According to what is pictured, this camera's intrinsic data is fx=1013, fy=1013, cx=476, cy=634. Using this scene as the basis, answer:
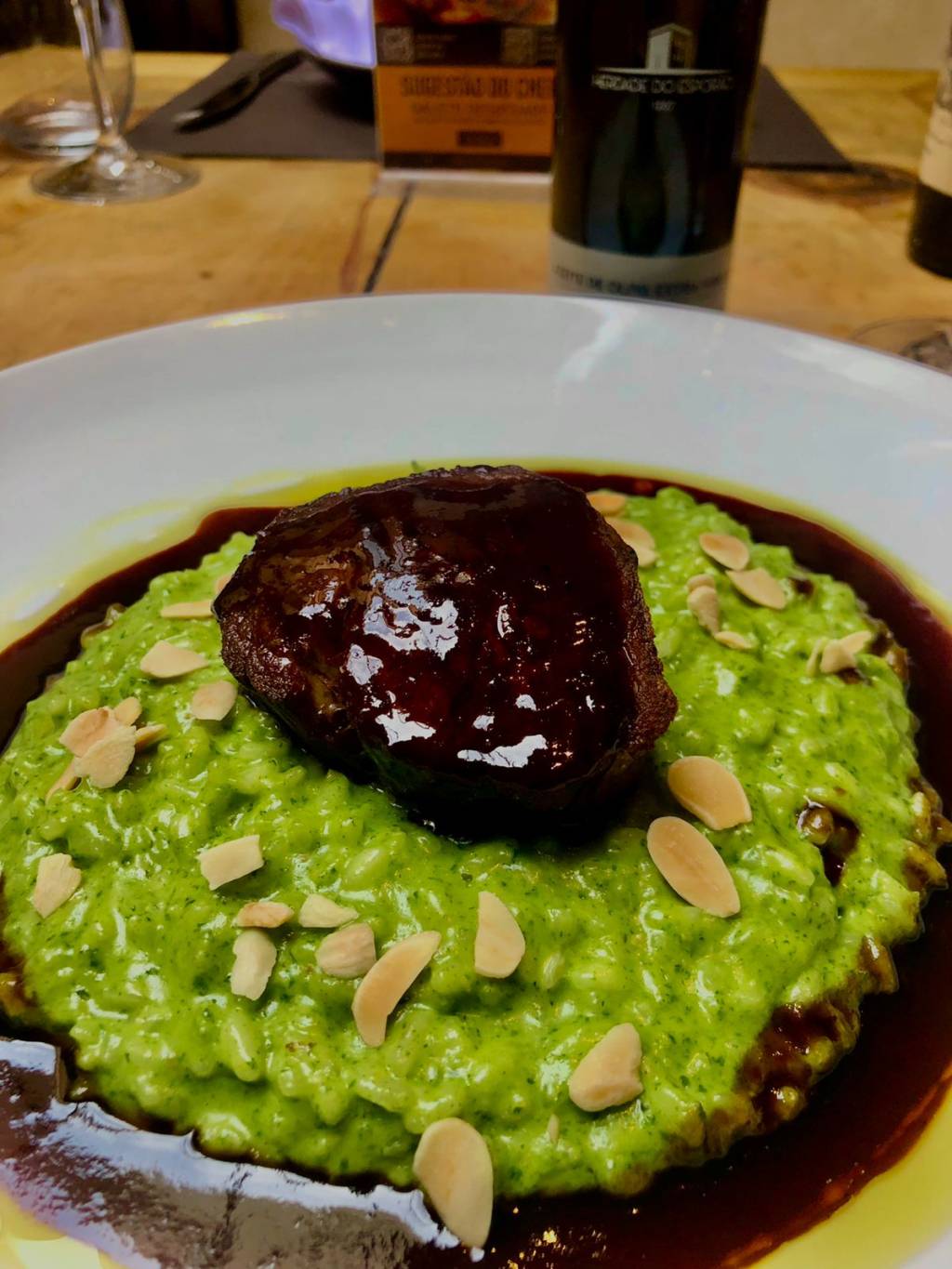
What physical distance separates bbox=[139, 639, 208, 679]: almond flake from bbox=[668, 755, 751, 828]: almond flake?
37.8 inches

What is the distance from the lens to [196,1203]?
4.70ft

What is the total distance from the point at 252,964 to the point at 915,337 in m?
3.10

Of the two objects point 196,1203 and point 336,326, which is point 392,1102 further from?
point 336,326

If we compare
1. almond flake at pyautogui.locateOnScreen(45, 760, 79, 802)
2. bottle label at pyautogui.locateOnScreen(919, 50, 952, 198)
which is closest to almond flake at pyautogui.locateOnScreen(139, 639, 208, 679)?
almond flake at pyautogui.locateOnScreen(45, 760, 79, 802)

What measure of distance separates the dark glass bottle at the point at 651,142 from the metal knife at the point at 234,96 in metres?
3.30

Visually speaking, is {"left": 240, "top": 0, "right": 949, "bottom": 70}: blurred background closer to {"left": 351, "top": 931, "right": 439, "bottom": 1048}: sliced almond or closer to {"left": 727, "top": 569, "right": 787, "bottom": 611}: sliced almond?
{"left": 727, "top": 569, "right": 787, "bottom": 611}: sliced almond

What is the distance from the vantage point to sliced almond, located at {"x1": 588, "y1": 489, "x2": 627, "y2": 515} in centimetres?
254

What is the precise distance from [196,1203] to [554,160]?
2873mm

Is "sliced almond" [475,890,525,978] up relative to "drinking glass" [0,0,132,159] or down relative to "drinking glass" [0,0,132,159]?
down

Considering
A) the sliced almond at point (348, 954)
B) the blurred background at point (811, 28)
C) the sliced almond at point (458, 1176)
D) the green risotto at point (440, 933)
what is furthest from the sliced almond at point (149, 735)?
the blurred background at point (811, 28)

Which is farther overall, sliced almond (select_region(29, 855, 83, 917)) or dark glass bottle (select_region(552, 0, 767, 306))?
dark glass bottle (select_region(552, 0, 767, 306))

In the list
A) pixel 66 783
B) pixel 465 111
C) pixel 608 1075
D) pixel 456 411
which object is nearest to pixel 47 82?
pixel 465 111

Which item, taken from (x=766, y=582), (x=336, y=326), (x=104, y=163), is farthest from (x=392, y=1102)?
(x=104, y=163)

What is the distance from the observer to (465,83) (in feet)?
14.0
